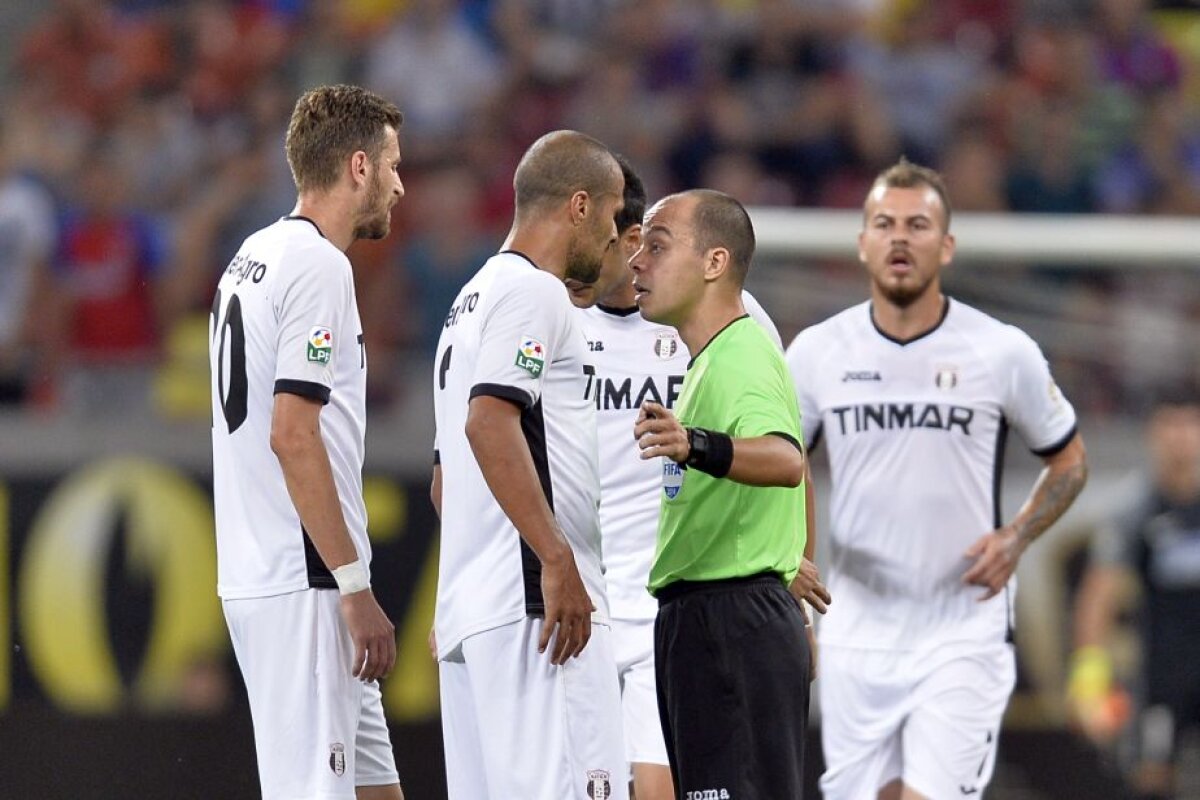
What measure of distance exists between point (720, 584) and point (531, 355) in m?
0.84

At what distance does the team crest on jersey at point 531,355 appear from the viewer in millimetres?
4816

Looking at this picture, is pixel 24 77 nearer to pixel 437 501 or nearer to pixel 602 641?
pixel 437 501

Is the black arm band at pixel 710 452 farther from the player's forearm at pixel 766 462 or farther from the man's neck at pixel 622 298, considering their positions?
the man's neck at pixel 622 298

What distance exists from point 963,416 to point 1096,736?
3474 mm

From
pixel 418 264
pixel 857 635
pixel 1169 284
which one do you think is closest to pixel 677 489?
pixel 857 635

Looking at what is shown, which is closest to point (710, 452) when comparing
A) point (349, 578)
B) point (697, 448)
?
point (697, 448)

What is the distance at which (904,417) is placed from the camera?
686cm

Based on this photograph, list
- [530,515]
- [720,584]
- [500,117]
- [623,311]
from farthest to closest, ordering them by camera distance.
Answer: [500,117]
[623,311]
[720,584]
[530,515]

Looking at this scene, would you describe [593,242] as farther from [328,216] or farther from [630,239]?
[630,239]

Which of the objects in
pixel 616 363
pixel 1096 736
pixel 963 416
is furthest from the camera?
pixel 1096 736

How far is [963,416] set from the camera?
6844mm

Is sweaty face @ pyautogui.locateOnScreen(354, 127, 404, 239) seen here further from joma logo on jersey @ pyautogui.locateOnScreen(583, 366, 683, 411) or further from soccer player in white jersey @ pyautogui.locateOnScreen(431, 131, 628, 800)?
joma logo on jersey @ pyautogui.locateOnScreen(583, 366, 683, 411)

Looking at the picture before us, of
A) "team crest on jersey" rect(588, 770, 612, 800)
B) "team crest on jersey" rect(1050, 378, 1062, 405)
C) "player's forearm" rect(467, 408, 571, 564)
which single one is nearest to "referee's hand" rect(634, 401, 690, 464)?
"player's forearm" rect(467, 408, 571, 564)

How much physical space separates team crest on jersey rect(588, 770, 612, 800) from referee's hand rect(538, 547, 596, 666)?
0.31 m
